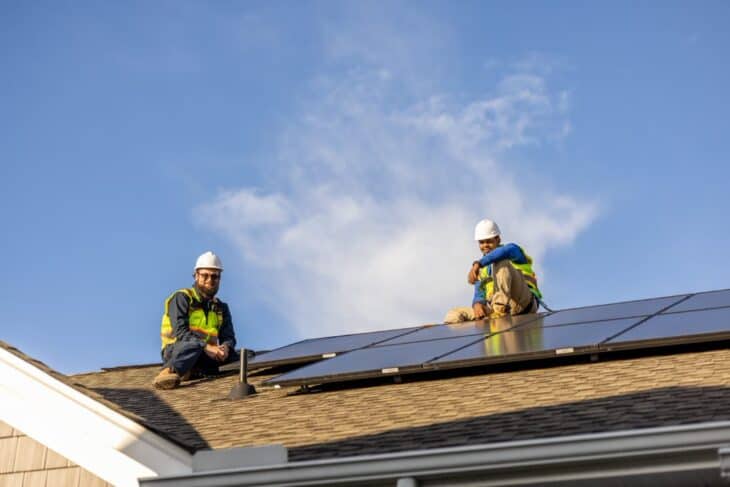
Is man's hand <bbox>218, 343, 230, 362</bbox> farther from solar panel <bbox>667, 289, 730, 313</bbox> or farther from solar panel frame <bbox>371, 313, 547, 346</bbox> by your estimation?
solar panel <bbox>667, 289, 730, 313</bbox>

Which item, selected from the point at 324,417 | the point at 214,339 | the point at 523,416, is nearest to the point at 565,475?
the point at 523,416

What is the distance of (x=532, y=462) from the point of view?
7520 mm

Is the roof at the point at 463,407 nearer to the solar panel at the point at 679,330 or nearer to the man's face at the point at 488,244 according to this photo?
the solar panel at the point at 679,330

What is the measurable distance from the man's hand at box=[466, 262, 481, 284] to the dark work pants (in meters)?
3.18

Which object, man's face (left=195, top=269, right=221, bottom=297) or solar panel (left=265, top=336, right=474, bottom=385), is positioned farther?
man's face (left=195, top=269, right=221, bottom=297)

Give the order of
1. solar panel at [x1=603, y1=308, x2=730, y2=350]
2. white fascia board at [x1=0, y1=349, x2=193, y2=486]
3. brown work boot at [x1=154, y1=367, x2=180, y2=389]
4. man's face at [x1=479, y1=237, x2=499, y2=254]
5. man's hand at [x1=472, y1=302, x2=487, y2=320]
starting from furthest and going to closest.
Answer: man's face at [x1=479, y1=237, x2=499, y2=254]
man's hand at [x1=472, y1=302, x2=487, y2=320]
brown work boot at [x1=154, y1=367, x2=180, y2=389]
solar panel at [x1=603, y1=308, x2=730, y2=350]
white fascia board at [x1=0, y1=349, x2=193, y2=486]

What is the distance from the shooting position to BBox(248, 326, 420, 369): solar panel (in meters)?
13.0

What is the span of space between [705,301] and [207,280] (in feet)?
18.7

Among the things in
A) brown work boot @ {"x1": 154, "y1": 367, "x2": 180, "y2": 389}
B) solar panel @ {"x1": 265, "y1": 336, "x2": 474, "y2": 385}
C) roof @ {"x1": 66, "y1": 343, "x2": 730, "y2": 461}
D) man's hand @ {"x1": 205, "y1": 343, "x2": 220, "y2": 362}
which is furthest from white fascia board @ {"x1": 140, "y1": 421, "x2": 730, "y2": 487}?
man's hand @ {"x1": 205, "y1": 343, "x2": 220, "y2": 362}

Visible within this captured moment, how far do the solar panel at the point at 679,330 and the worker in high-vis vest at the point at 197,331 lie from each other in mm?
4799

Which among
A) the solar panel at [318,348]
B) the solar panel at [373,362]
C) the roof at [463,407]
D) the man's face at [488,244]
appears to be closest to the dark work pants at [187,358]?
the solar panel at [318,348]

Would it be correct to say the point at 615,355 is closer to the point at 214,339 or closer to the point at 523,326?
the point at 523,326

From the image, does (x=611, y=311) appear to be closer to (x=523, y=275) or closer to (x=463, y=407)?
(x=523, y=275)

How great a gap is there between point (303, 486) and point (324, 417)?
2194 millimetres
